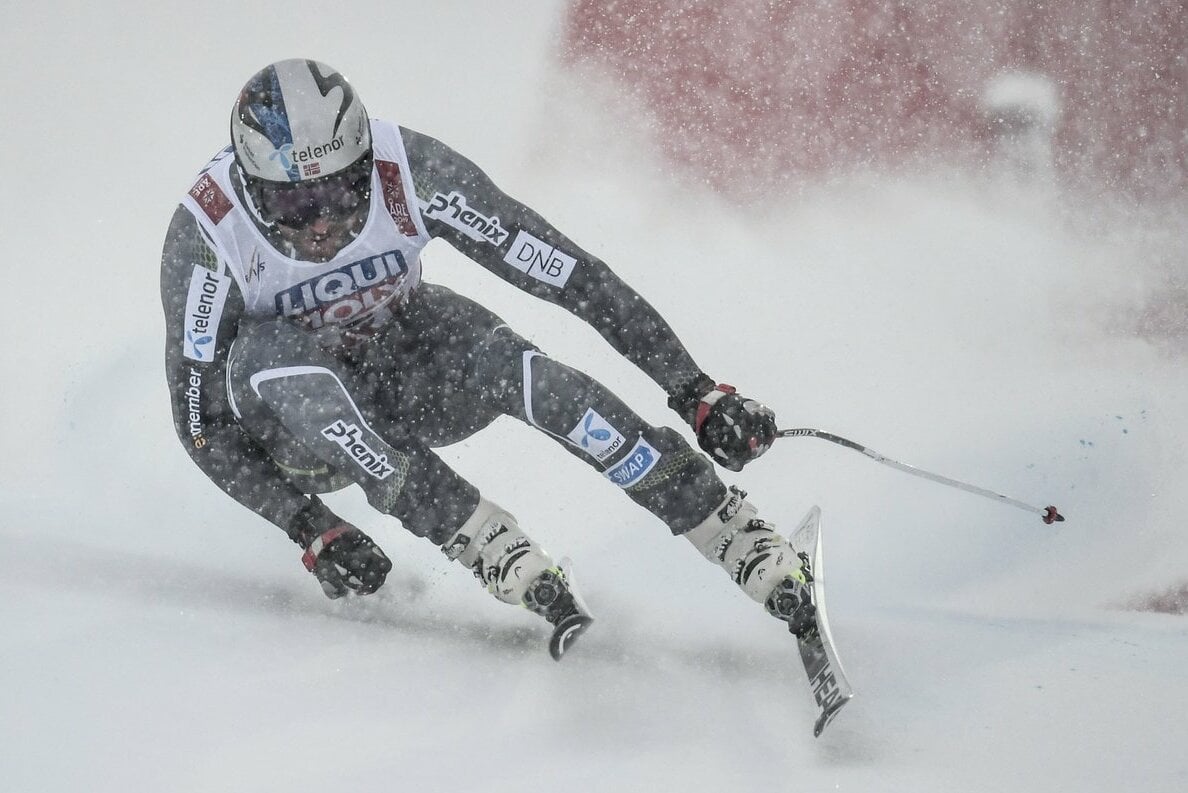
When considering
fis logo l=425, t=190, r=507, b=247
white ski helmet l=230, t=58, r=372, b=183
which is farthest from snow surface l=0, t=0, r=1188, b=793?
white ski helmet l=230, t=58, r=372, b=183

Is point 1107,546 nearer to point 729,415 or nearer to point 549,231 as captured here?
point 729,415

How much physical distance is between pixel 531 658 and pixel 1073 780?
1413 millimetres

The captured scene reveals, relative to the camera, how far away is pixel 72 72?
585 cm

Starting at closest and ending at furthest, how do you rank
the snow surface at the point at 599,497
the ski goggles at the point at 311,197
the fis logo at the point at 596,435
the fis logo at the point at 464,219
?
1. the snow surface at the point at 599,497
2. the ski goggles at the point at 311,197
3. the fis logo at the point at 596,435
4. the fis logo at the point at 464,219

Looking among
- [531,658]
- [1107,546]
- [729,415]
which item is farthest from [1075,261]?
[531,658]

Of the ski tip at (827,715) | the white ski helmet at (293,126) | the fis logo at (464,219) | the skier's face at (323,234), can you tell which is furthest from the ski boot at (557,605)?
the white ski helmet at (293,126)

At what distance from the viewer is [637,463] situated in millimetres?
3068

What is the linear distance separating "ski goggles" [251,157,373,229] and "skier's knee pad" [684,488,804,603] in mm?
1247

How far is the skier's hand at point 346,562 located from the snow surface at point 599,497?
0.79ft

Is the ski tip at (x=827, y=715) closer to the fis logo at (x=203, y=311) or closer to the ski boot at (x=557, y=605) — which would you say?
the ski boot at (x=557, y=605)

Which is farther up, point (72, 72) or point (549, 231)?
point (72, 72)

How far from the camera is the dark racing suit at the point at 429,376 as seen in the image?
3.00 metres

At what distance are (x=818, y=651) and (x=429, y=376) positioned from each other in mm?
1321

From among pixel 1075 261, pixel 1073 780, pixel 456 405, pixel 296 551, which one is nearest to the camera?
pixel 1073 780
